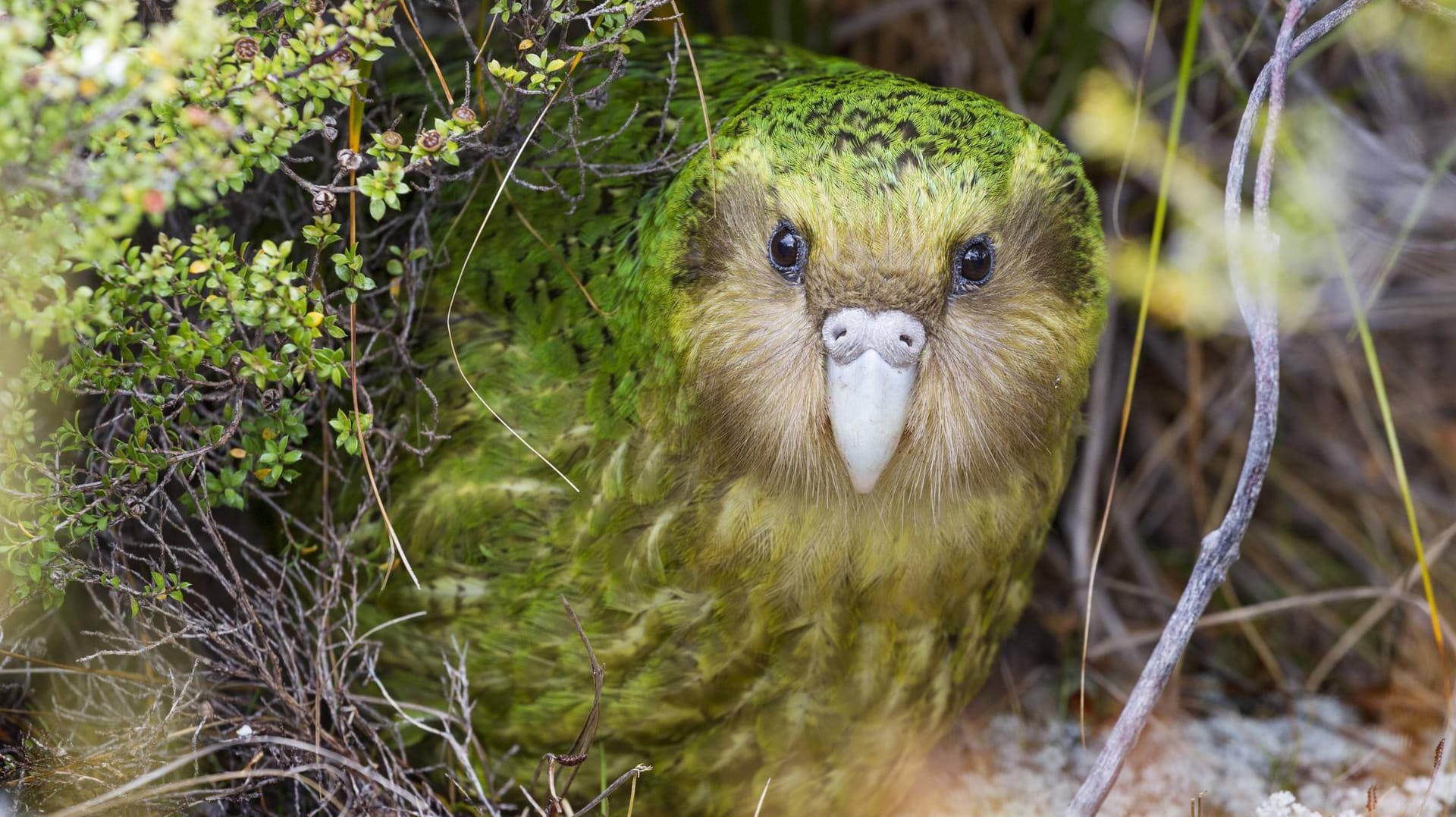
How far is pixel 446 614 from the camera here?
202cm

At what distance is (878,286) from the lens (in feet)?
5.22

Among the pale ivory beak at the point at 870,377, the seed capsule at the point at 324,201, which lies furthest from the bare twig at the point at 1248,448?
the seed capsule at the point at 324,201

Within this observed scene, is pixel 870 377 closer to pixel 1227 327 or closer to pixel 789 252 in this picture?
pixel 789 252

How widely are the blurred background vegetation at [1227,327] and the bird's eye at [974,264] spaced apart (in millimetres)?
610

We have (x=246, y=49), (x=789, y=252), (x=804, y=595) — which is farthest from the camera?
(x=804, y=595)

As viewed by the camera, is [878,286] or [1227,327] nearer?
[878,286]

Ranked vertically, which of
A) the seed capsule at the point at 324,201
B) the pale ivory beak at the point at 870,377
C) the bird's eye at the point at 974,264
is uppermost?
the seed capsule at the point at 324,201

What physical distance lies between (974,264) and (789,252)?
0.77ft

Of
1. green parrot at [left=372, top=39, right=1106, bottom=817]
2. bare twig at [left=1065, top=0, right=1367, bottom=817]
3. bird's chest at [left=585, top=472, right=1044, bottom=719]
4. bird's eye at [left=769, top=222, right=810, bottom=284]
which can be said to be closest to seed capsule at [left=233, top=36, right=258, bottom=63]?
green parrot at [left=372, top=39, right=1106, bottom=817]

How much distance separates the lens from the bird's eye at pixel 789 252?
1.64m

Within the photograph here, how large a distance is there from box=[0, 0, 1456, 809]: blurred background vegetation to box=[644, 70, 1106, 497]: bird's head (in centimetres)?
54

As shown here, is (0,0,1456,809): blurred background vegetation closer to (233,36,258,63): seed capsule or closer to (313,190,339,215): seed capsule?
(313,190,339,215): seed capsule

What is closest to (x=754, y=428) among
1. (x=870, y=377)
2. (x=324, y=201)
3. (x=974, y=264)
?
(x=870, y=377)

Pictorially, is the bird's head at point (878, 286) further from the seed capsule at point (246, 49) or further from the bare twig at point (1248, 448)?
the seed capsule at point (246, 49)
